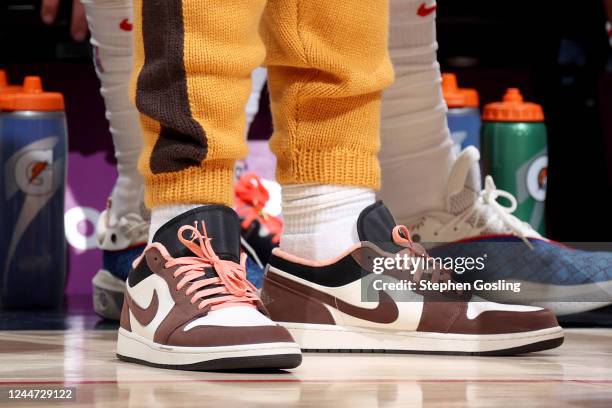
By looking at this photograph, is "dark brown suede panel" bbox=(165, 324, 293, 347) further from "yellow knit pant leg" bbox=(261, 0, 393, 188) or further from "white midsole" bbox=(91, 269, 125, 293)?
"white midsole" bbox=(91, 269, 125, 293)

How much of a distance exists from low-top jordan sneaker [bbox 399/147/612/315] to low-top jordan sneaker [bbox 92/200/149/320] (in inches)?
15.5

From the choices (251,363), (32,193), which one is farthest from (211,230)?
(32,193)

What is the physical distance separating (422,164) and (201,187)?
1.92 ft

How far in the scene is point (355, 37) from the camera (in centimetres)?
115

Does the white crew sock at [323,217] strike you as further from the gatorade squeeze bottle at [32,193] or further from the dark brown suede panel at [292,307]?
the gatorade squeeze bottle at [32,193]

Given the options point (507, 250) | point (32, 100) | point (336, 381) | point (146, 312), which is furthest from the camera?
point (32, 100)

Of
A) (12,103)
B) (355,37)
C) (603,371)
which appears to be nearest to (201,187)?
(355,37)

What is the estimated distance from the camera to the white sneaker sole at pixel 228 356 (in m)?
0.99

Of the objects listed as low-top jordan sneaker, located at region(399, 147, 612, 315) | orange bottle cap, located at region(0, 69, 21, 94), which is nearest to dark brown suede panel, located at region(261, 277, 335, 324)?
low-top jordan sneaker, located at region(399, 147, 612, 315)

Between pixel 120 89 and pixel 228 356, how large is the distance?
78cm

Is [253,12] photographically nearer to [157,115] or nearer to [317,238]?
[157,115]

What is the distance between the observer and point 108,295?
62.7 inches

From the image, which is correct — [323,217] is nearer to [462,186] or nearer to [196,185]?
[196,185]

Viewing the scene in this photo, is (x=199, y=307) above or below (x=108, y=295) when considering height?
above
